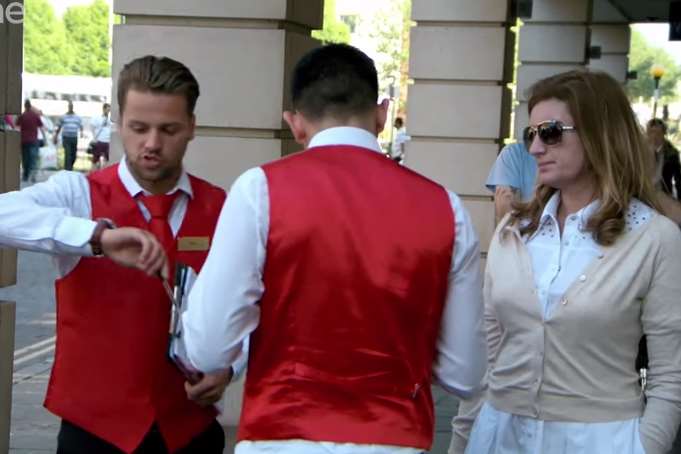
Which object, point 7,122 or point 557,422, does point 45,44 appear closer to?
point 7,122

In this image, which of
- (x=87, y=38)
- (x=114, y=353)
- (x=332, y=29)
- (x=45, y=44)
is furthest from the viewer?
(x=87, y=38)

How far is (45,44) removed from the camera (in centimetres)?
7719

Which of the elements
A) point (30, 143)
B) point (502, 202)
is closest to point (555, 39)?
point (502, 202)

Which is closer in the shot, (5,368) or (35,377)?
(5,368)

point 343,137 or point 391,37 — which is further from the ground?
point 391,37

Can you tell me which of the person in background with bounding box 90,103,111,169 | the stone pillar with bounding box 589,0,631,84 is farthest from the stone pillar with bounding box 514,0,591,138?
the person in background with bounding box 90,103,111,169

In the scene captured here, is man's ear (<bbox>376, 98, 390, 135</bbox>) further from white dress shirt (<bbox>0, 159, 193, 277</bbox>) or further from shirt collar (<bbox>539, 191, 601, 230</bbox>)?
shirt collar (<bbox>539, 191, 601, 230</bbox>)

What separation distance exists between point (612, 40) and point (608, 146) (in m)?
24.6

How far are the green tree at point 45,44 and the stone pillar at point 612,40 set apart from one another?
5328cm

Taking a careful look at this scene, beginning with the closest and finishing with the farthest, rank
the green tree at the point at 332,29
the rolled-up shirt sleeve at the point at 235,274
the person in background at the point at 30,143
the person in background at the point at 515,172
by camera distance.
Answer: the rolled-up shirt sleeve at the point at 235,274, the person in background at the point at 515,172, the person in background at the point at 30,143, the green tree at the point at 332,29

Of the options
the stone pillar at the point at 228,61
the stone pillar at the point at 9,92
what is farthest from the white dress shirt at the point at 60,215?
the stone pillar at the point at 228,61

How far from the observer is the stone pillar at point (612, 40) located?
2666 centimetres

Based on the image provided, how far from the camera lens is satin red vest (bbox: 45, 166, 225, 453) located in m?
3.19

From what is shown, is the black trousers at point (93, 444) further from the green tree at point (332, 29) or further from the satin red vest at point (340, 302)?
the green tree at point (332, 29)
